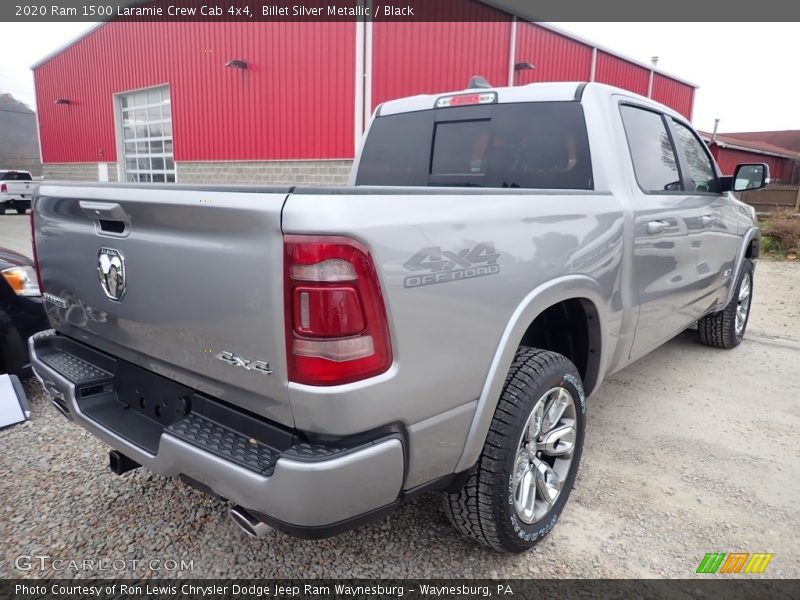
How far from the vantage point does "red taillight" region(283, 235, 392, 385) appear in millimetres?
1443

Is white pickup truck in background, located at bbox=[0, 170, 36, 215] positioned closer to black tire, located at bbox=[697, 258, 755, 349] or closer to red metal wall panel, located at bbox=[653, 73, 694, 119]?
black tire, located at bbox=[697, 258, 755, 349]

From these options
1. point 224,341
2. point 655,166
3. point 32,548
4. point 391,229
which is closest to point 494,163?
point 655,166

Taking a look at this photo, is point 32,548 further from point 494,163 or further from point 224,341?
point 494,163

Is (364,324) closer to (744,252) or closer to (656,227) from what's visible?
(656,227)

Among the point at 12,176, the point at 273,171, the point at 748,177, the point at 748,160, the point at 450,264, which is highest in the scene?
the point at 748,160

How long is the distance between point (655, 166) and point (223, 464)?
2.82 meters

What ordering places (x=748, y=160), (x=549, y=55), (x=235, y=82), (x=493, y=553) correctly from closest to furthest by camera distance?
(x=493, y=553), (x=235, y=82), (x=549, y=55), (x=748, y=160)

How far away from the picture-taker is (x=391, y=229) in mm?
1548

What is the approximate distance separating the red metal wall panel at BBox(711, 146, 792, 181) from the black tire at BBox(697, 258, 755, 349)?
24626 mm

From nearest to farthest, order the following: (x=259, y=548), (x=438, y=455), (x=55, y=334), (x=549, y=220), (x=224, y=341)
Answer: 1. (x=224, y=341)
2. (x=438, y=455)
3. (x=549, y=220)
4. (x=259, y=548)
5. (x=55, y=334)

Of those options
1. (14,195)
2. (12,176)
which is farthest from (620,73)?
(12,176)

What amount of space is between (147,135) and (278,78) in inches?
268

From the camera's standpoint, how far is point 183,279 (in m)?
1.71

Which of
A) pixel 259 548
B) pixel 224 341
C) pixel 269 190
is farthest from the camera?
pixel 259 548
